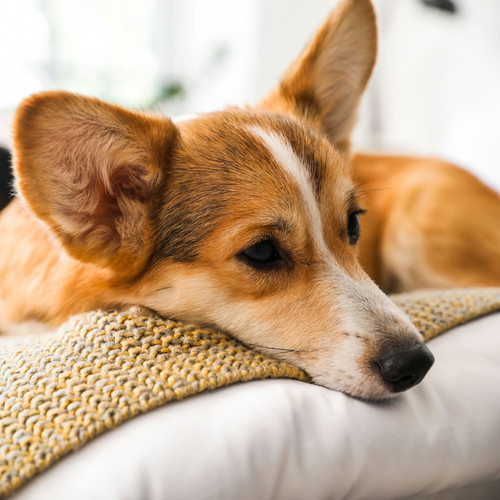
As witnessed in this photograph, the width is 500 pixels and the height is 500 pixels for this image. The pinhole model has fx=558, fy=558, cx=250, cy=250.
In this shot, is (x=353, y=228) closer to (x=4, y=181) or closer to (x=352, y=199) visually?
(x=352, y=199)

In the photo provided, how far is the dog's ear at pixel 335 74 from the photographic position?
59.5 inches

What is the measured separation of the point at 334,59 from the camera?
5.21 feet

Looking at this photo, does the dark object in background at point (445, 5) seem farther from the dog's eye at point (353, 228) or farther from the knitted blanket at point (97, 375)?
the knitted blanket at point (97, 375)

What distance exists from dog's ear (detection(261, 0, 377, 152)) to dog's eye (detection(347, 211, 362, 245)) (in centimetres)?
35

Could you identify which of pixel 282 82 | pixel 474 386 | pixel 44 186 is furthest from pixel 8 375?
pixel 282 82

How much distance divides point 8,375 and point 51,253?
0.43 metres

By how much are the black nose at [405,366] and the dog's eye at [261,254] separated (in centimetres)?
31

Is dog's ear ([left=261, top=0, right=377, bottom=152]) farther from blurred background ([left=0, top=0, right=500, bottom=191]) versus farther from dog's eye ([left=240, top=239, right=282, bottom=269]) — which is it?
blurred background ([left=0, top=0, right=500, bottom=191])

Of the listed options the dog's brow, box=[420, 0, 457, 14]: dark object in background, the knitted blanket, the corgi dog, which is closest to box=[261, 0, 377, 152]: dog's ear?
the corgi dog

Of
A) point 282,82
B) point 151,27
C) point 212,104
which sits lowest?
point 212,104

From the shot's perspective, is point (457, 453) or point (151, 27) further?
point (151, 27)

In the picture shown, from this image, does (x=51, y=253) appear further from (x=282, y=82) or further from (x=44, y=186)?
(x=282, y=82)

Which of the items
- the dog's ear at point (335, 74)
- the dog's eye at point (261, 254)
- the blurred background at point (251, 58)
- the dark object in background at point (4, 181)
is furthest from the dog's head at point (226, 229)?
the blurred background at point (251, 58)

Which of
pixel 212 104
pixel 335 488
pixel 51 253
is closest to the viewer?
pixel 335 488
